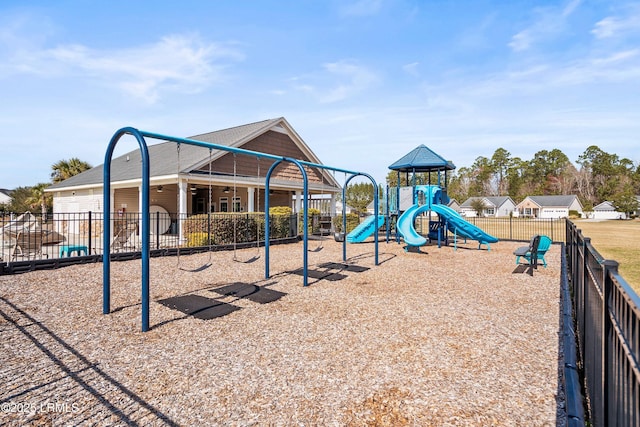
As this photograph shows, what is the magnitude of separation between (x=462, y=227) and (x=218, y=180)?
1134 cm

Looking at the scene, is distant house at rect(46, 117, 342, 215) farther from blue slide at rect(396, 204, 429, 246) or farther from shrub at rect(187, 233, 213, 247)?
blue slide at rect(396, 204, 429, 246)

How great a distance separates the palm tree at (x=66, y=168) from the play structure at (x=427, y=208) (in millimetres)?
30472

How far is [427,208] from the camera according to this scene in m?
14.8

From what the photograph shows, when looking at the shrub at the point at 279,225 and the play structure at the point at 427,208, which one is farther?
the shrub at the point at 279,225

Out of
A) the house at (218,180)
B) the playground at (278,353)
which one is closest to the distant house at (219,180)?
the house at (218,180)

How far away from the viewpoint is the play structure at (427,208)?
14.1 meters

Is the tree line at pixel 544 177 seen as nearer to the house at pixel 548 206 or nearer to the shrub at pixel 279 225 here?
the house at pixel 548 206

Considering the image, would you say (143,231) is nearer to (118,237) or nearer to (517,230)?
(118,237)

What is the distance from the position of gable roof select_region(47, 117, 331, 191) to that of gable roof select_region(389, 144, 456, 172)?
8.14 meters

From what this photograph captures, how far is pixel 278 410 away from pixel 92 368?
2141 mm

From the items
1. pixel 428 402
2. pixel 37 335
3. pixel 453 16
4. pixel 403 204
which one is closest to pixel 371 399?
pixel 428 402

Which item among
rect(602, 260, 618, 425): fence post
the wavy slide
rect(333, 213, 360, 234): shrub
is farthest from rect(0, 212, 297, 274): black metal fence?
rect(602, 260, 618, 425): fence post

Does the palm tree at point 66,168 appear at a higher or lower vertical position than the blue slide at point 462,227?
higher

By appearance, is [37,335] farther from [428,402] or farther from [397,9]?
[397,9]
